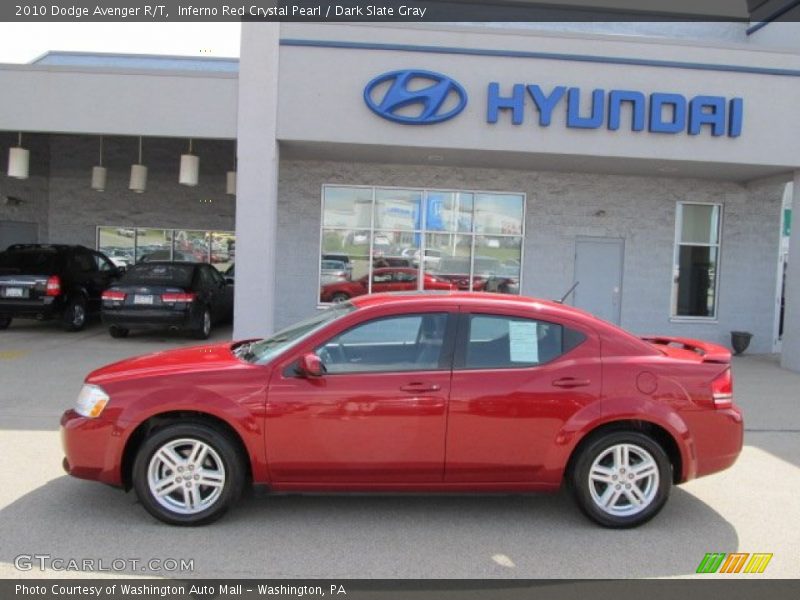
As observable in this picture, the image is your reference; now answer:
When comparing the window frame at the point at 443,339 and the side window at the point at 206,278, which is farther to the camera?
the side window at the point at 206,278

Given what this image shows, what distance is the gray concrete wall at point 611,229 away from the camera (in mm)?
13562

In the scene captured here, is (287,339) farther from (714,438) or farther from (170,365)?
(714,438)

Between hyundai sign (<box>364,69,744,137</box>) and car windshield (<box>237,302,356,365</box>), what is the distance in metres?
6.55

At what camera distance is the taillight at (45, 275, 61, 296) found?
1298 centimetres

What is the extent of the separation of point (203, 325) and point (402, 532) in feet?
30.9

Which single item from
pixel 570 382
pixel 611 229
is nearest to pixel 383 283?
pixel 611 229

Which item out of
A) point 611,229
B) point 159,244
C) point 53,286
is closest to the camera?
point 53,286

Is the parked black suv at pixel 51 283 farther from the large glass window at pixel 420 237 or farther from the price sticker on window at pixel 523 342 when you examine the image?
the price sticker on window at pixel 523 342

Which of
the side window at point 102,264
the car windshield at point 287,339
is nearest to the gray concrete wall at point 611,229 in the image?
the side window at point 102,264

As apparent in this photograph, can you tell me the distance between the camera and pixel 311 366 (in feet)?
14.3

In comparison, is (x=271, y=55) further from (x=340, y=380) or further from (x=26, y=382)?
(x=340, y=380)

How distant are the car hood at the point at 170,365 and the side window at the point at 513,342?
1.54 metres

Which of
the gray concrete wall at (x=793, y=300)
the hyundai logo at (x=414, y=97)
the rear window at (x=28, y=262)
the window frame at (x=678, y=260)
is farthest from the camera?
the window frame at (x=678, y=260)

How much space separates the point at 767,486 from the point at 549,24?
12.2 meters
